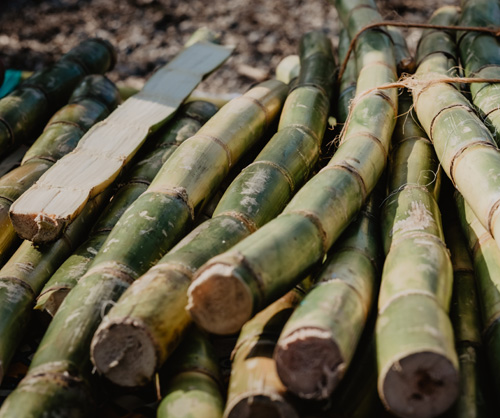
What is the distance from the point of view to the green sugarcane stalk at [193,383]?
4.87 ft

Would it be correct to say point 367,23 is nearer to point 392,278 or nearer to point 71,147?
point 71,147

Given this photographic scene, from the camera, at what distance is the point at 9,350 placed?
1.76 m

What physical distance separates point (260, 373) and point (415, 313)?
0.40 meters

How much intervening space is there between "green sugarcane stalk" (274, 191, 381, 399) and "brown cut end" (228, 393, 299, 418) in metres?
0.05

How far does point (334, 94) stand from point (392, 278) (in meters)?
1.53

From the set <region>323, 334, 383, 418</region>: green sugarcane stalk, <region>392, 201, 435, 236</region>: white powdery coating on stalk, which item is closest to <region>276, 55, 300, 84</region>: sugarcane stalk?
<region>392, 201, 435, 236</region>: white powdery coating on stalk

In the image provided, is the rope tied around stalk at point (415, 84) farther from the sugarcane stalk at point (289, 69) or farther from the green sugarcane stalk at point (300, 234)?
the sugarcane stalk at point (289, 69)

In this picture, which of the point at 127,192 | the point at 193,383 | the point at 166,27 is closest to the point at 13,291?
the point at 127,192

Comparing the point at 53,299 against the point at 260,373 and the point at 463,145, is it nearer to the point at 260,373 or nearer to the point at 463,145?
the point at 260,373

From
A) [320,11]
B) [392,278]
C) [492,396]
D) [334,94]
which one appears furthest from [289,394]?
[320,11]

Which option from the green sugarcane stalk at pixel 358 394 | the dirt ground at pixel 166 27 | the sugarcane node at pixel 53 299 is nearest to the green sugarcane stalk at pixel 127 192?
the sugarcane node at pixel 53 299

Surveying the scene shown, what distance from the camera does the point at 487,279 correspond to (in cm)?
175

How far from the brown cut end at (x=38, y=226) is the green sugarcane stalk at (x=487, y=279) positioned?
1.33m

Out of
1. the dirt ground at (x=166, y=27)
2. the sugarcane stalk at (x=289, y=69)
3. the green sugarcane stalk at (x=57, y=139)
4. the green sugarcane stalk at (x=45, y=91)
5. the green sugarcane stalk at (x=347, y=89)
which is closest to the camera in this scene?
the green sugarcane stalk at (x=57, y=139)
